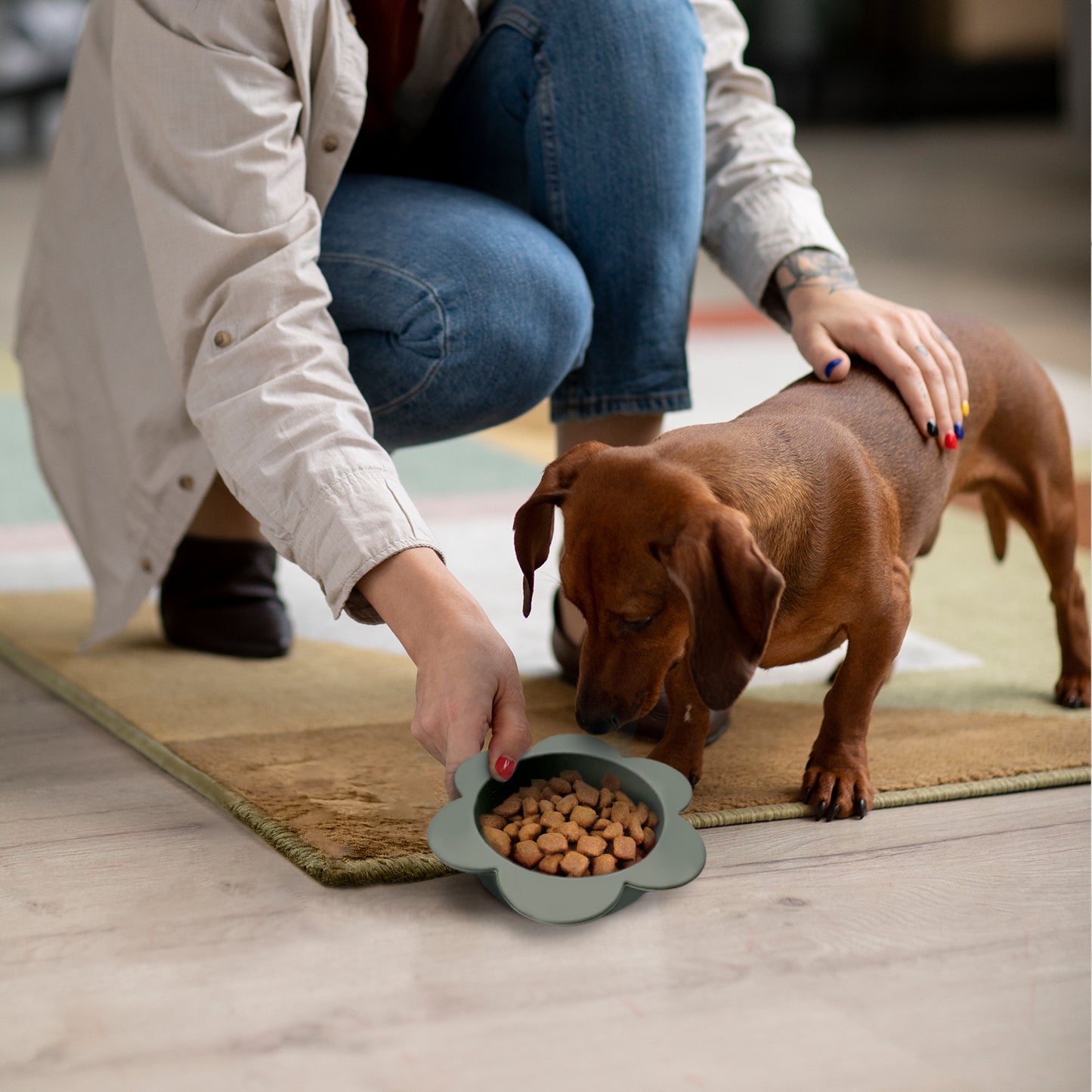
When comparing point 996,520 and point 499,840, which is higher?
point 499,840

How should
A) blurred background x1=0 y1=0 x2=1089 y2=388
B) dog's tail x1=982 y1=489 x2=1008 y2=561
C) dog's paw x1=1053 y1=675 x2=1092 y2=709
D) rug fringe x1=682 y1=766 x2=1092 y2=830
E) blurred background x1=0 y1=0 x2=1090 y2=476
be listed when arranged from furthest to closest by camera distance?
blurred background x1=0 y1=0 x2=1089 y2=388, blurred background x1=0 y1=0 x2=1090 y2=476, dog's tail x1=982 y1=489 x2=1008 y2=561, dog's paw x1=1053 y1=675 x2=1092 y2=709, rug fringe x1=682 y1=766 x2=1092 y2=830

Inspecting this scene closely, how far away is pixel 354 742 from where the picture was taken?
149 centimetres

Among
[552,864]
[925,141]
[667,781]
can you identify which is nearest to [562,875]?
[552,864]

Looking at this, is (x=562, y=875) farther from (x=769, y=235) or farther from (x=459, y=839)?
(x=769, y=235)

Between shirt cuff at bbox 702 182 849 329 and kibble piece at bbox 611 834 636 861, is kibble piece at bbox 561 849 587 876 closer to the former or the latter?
kibble piece at bbox 611 834 636 861

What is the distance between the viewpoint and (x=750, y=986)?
40.1 inches

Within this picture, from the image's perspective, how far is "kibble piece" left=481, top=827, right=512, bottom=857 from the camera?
1.12m

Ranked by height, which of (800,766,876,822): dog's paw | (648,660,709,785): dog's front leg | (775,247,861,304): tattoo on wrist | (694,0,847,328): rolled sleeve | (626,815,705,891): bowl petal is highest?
(694,0,847,328): rolled sleeve

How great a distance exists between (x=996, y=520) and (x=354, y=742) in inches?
32.7

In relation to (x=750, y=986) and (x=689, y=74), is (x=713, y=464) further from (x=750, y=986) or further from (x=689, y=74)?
(x=689, y=74)

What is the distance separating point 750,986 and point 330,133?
0.93 meters

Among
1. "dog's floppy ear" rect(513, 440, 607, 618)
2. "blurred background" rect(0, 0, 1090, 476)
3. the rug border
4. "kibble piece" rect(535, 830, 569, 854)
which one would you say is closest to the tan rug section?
the rug border

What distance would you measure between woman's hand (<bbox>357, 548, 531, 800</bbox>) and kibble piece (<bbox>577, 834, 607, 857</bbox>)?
0.26 feet

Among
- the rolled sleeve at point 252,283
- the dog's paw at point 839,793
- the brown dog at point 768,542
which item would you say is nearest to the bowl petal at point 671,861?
the brown dog at point 768,542
